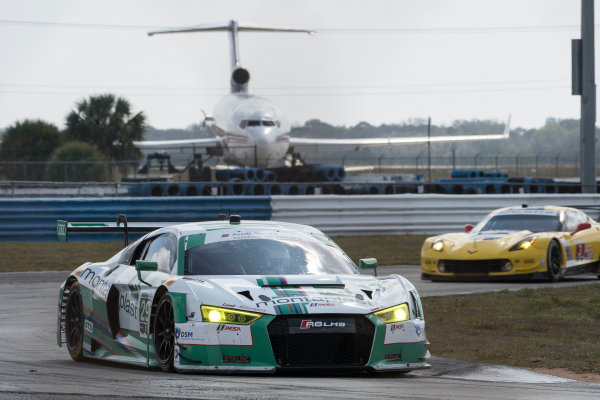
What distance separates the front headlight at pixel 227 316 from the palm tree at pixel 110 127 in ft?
203

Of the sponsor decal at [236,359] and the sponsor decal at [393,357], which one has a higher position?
the sponsor decal at [236,359]

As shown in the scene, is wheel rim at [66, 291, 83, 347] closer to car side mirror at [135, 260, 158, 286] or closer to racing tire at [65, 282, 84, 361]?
racing tire at [65, 282, 84, 361]

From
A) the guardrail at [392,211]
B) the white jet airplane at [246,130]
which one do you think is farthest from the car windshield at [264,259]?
the white jet airplane at [246,130]

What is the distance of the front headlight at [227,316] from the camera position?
7.24 metres

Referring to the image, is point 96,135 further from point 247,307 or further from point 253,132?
point 247,307

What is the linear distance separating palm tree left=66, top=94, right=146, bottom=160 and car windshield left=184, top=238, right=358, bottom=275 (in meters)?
60.9

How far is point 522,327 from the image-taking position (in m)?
11.6

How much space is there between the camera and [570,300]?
45.5 ft

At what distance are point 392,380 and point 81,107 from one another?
2521 inches

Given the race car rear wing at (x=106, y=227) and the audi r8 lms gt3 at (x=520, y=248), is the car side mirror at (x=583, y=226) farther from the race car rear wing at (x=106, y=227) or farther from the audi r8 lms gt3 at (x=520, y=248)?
the race car rear wing at (x=106, y=227)

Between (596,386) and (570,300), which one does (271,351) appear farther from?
(570,300)

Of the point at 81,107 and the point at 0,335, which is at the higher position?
the point at 81,107

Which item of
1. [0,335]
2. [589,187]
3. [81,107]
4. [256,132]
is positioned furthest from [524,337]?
[81,107]

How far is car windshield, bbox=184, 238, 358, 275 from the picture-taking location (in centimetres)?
815
